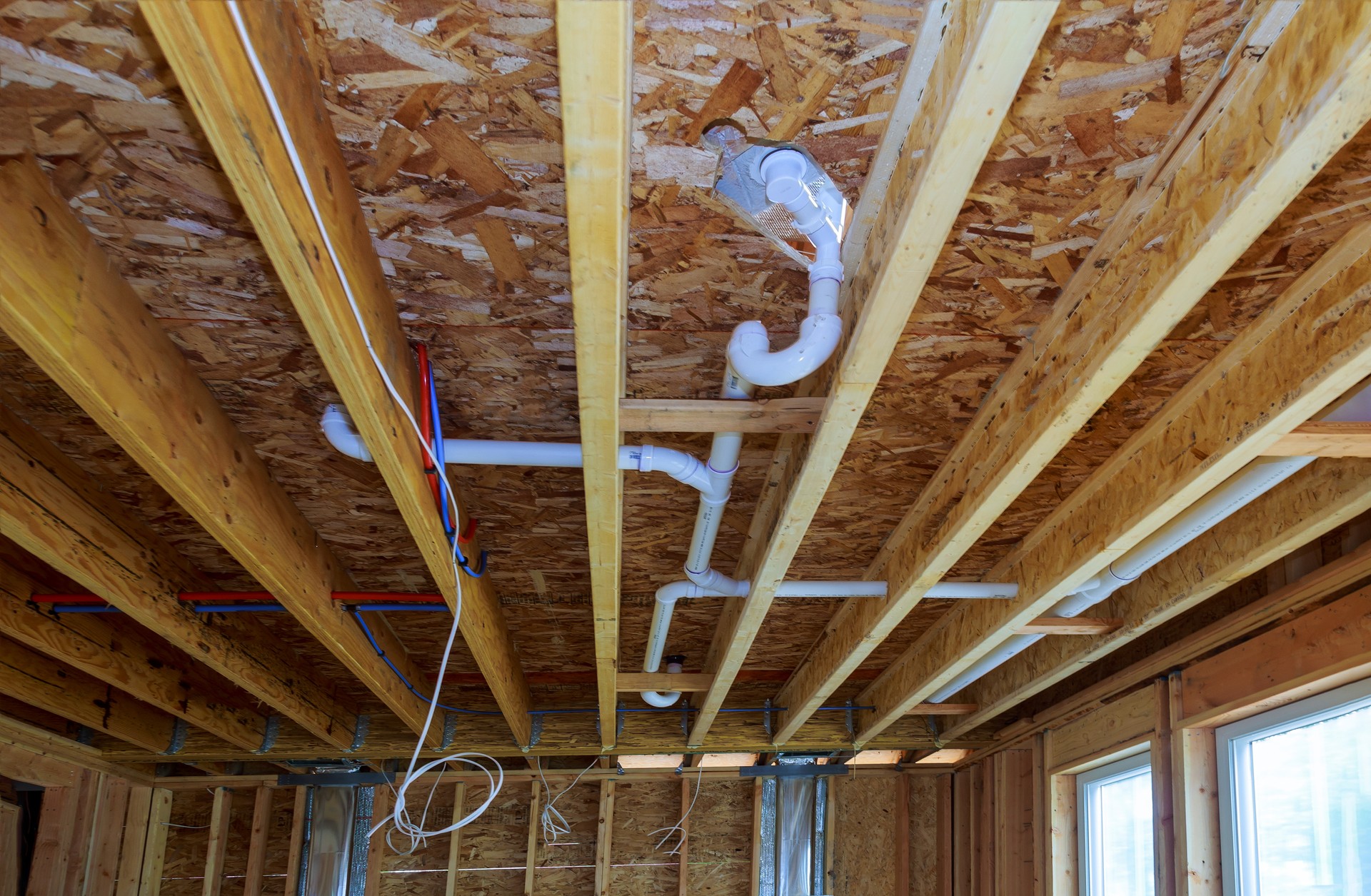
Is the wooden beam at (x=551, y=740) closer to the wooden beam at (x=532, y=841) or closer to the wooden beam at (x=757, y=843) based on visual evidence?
the wooden beam at (x=532, y=841)

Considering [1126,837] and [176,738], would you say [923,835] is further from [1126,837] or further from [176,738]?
[176,738]

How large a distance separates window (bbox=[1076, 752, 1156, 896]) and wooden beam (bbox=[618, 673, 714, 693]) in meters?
1.73

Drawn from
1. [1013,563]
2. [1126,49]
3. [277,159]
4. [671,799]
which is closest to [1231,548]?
[1013,563]

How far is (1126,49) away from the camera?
5.84 ft

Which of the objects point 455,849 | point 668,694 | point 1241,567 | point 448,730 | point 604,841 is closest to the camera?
point 1241,567

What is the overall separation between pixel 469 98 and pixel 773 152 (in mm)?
530

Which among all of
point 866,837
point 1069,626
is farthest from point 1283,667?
point 866,837

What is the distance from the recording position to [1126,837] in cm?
A: 449

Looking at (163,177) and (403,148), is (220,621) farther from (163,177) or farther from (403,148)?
(403,148)

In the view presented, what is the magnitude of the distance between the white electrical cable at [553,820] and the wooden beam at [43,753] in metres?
2.30

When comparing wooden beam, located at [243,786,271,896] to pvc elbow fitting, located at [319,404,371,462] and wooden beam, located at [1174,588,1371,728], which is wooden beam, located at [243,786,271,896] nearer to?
pvc elbow fitting, located at [319,404,371,462]

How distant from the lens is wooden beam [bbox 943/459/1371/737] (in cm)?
270

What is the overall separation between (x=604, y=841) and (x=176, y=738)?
94.2 inches

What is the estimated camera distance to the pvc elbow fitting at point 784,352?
2033 millimetres
